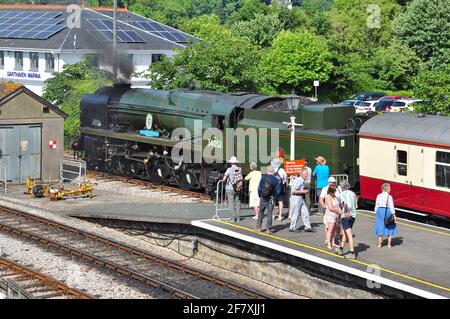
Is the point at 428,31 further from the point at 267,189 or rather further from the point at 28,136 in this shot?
the point at 267,189

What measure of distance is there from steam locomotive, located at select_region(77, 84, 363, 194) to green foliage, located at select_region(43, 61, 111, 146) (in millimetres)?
12245

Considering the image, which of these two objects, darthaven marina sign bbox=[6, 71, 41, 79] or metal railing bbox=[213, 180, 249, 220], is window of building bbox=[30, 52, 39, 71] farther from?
metal railing bbox=[213, 180, 249, 220]

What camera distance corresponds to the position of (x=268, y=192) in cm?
1902

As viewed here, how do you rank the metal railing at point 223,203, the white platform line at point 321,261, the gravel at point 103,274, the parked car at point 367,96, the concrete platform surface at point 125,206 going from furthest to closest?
the parked car at point 367,96
the concrete platform surface at point 125,206
the metal railing at point 223,203
the gravel at point 103,274
the white platform line at point 321,261

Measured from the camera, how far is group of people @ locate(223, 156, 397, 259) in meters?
17.1

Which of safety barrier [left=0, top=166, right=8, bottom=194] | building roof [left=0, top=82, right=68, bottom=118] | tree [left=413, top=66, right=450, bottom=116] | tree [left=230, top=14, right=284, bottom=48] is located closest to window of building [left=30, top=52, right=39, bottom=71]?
tree [left=230, top=14, right=284, bottom=48]

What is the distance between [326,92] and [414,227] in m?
34.4

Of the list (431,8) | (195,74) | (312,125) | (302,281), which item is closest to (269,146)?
(312,125)

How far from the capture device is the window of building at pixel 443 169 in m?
20.1

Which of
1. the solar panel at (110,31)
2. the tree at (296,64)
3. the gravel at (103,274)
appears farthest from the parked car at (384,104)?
the gravel at (103,274)

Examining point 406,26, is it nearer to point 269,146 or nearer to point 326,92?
point 326,92

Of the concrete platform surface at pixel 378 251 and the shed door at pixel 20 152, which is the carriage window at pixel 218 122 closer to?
the concrete platform surface at pixel 378 251

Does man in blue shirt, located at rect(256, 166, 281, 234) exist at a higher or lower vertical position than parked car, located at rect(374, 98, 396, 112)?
lower

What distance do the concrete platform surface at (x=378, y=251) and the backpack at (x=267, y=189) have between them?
951 mm
